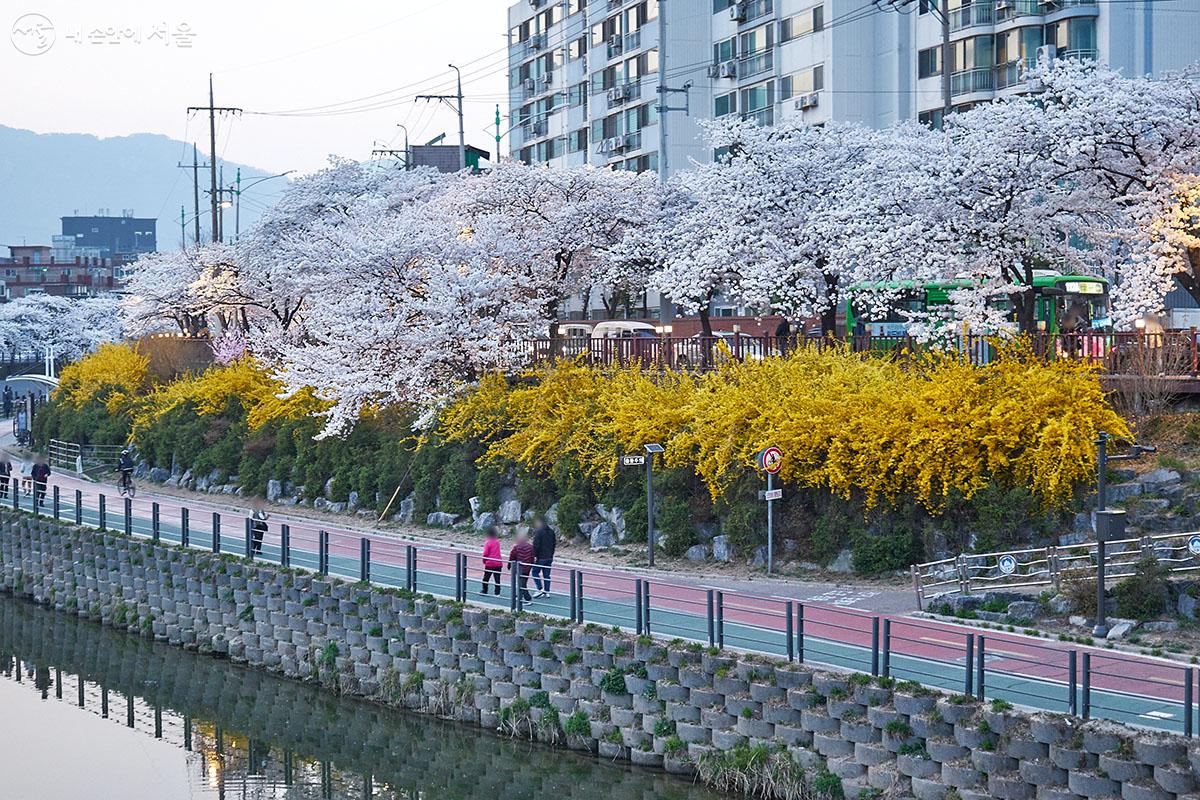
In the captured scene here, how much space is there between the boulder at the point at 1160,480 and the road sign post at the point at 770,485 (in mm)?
6158

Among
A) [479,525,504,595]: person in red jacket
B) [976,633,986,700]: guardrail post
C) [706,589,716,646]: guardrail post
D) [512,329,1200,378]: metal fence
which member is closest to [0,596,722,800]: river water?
[706,589,716,646]: guardrail post

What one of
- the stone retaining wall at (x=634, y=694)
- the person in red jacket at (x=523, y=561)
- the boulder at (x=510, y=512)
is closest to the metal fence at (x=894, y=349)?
the boulder at (x=510, y=512)

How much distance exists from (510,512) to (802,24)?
118 ft

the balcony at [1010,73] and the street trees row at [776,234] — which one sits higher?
the balcony at [1010,73]

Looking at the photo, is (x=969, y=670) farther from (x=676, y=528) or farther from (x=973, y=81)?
(x=973, y=81)

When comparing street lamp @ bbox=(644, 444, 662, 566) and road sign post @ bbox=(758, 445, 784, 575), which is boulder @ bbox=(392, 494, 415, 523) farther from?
road sign post @ bbox=(758, 445, 784, 575)

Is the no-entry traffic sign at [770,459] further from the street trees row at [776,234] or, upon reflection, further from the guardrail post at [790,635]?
the street trees row at [776,234]

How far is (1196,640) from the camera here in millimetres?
20188

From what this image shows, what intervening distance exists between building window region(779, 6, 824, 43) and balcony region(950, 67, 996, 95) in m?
7.84

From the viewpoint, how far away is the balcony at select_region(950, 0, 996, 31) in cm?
5484

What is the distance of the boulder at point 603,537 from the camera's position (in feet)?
102

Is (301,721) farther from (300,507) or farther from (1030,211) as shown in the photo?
(1030,211)

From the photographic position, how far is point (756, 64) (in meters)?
66.2

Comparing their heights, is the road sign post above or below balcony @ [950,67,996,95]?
below
